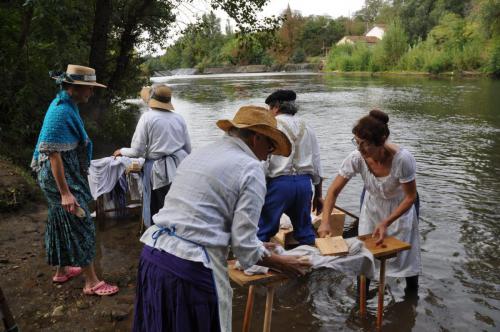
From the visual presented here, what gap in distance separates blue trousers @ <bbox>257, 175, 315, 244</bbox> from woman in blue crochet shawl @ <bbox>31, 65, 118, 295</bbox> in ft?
5.46

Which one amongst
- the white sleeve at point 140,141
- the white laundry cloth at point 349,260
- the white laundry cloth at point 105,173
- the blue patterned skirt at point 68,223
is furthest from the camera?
the white laundry cloth at point 105,173

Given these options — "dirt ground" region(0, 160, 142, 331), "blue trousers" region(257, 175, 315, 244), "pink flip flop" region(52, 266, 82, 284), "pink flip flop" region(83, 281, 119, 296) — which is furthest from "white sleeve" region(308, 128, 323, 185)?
"pink flip flop" region(52, 266, 82, 284)

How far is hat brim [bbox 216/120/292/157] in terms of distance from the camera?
7.47 ft

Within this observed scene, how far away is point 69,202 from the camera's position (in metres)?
3.79

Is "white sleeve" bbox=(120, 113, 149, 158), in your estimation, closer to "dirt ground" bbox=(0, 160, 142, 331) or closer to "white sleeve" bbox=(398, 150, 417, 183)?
"dirt ground" bbox=(0, 160, 142, 331)

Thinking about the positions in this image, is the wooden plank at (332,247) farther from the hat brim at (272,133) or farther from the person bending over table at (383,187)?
the hat brim at (272,133)

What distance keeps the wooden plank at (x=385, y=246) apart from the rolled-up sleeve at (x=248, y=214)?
5.14 feet

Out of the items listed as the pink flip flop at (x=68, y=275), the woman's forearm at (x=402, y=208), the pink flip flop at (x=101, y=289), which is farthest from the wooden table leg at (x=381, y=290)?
the pink flip flop at (x=68, y=275)

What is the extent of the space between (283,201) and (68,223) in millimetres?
1984

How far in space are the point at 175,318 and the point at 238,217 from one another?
2.09ft

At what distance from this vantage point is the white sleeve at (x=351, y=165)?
13.1 feet

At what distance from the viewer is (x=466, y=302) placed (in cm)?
474

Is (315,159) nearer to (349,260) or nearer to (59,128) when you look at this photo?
(349,260)

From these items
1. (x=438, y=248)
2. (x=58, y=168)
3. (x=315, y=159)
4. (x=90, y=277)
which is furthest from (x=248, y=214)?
(x=438, y=248)
